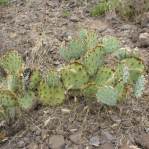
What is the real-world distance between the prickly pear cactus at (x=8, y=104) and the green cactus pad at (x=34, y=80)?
0.80ft

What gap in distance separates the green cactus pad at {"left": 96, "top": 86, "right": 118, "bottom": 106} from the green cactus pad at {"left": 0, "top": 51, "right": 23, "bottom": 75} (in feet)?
2.72

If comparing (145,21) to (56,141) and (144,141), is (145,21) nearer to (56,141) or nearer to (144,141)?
(144,141)

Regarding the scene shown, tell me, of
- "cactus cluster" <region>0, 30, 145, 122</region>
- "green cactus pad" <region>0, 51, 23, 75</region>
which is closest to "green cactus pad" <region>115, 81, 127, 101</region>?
"cactus cluster" <region>0, 30, 145, 122</region>

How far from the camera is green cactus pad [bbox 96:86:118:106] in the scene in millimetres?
4066

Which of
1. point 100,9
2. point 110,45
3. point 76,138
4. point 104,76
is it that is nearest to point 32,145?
point 76,138

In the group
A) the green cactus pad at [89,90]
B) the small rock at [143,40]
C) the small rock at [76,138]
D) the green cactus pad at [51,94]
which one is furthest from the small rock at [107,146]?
the small rock at [143,40]

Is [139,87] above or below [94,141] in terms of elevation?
above

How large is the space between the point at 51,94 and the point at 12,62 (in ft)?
1.65

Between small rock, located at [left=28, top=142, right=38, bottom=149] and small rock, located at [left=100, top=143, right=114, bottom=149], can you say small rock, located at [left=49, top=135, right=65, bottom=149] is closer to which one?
small rock, located at [left=28, top=142, right=38, bottom=149]

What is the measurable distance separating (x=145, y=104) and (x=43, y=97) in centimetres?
93

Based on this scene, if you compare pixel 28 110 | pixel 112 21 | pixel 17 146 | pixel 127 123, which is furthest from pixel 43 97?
pixel 112 21

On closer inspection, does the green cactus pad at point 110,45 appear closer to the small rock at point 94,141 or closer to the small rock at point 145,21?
the small rock at point 94,141

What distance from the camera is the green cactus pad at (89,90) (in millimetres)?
4211

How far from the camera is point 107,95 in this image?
4.08 m
